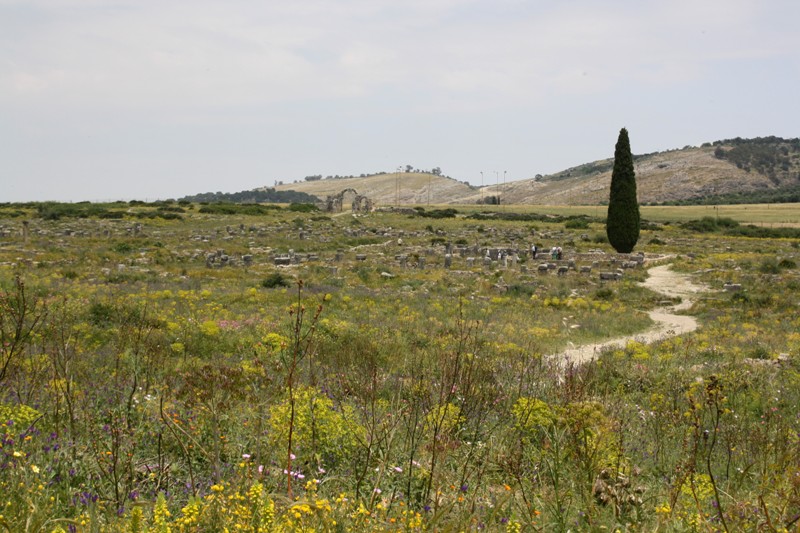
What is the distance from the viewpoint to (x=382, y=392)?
25.4ft

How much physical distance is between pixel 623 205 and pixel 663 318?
1916 centimetres

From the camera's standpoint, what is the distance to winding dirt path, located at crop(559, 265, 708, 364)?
13.6 m

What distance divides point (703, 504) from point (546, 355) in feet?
28.0

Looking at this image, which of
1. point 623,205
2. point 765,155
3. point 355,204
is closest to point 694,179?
point 765,155

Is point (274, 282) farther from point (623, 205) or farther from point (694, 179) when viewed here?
point (694, 179)

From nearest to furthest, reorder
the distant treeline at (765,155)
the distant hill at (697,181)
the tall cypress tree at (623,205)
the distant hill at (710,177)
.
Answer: the tall cypress tree at (623,205) < the distant hill at (697,181) < the distant hill at (710,177) < the distant treeline at (765,155)

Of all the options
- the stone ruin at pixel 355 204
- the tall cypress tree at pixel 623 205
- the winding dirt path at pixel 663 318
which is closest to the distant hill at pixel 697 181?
the stone ruin at pixel 355 204

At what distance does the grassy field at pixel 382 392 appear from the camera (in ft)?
10.8

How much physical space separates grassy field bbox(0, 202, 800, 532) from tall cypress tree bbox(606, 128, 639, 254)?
2261mm

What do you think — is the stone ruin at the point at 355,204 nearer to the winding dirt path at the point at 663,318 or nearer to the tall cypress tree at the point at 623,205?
the tall cypress tree at the point at 623,205

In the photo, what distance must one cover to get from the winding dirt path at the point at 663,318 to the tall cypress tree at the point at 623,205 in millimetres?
5093

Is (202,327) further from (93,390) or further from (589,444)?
(589,444)

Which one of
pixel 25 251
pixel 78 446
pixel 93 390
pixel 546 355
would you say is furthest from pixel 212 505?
pixel 25 251

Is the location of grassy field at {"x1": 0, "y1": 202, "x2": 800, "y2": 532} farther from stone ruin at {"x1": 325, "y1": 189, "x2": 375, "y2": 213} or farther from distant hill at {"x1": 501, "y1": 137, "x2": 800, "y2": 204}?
distant hill at {"x1": 501, "y1": 137, "x2": 800, "y2": 204}
